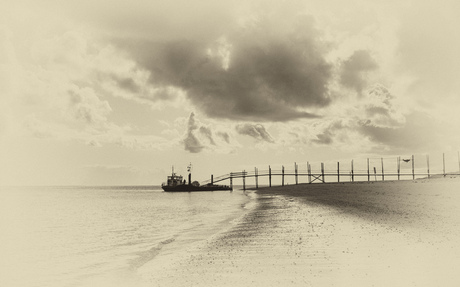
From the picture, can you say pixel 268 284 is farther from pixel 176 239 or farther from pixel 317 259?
pixel 176 239

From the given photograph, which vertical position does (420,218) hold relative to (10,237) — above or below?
above

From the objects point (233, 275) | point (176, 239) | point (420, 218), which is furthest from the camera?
point (176, 239)

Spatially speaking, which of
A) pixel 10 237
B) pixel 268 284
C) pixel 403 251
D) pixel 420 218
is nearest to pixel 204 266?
pixel 268 284

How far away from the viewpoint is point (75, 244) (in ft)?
82.7

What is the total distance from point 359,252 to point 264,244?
175 inches

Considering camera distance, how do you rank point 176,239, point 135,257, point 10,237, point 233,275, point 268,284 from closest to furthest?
point 268,284, point 233,275, point 135,257, point 176,239, point 10,237

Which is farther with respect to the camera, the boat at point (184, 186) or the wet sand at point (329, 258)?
the boat at point (184, 186)

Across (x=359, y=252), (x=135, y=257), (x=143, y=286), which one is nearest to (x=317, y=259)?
(x=359, y=252)

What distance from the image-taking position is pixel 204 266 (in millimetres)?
14055

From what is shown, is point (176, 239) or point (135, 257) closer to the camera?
point (135, 257)

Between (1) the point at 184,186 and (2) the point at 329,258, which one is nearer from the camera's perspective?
(2) the point at 329,258

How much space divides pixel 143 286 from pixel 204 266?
2.44m

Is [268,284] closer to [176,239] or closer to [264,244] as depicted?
[264,244]

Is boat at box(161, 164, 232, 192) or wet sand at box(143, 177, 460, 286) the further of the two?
boat at box(161, 164, 232, 192)
